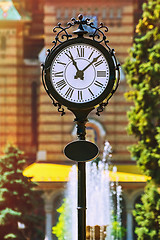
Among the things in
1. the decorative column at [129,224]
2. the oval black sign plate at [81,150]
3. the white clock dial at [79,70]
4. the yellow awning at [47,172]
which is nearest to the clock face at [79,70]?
the white clock dial at [79,70]

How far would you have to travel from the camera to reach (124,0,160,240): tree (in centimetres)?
1477

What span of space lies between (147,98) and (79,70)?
37.7ft

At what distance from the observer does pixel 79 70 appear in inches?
153

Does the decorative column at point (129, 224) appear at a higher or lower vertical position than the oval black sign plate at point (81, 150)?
higher

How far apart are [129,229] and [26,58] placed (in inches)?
257

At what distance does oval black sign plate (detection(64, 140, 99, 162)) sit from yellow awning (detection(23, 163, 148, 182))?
1400 centimetres

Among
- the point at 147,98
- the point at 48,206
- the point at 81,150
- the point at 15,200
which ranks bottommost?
the point at 81,150

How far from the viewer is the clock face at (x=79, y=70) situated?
3895 millimetres

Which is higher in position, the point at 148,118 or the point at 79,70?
the point at 148,118

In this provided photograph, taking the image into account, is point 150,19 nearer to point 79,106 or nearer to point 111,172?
point 111,172

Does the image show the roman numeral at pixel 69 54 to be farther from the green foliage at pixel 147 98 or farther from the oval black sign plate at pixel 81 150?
the green foliage at pixel 147 98

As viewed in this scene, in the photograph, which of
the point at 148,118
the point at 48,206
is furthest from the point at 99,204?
the point at 48,206

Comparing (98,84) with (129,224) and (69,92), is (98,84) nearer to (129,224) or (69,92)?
(69,92)

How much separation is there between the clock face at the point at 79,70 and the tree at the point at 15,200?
1218 centimetres
